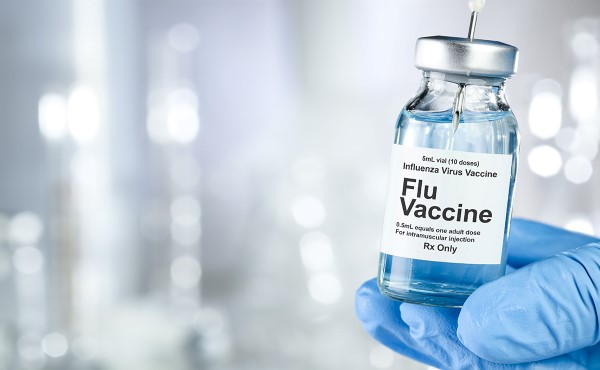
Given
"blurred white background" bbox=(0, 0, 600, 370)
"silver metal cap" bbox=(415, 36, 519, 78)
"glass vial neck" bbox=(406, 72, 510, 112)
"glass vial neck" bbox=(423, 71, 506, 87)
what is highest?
"silver metal cap" bbox=(415, 36, 519, 78)

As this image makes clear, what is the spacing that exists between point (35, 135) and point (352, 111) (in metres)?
0.86

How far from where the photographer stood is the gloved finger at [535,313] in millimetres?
Answer: 769

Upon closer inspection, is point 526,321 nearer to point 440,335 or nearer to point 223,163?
point 440,335

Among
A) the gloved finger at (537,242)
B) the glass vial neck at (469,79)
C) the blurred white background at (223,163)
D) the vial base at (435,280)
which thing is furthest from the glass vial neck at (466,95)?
the blurred white background at (223,163)

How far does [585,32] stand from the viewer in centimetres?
186

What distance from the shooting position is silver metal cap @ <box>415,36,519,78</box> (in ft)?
2.42

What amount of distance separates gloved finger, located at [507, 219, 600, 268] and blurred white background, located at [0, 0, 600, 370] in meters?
0.62

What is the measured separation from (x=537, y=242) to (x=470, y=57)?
13.4 inches

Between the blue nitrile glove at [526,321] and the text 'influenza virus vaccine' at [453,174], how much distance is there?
0.09 feet

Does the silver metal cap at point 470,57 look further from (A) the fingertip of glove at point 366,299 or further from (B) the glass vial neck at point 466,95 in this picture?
(A) the fingertip of glove at point 366,299

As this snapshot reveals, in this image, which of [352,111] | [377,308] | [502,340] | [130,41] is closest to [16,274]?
[130,41]

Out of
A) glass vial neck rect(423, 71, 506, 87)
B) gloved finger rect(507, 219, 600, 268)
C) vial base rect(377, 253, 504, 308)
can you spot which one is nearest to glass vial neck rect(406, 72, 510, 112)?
glass vial neck rect(423, 71, 506, 87)

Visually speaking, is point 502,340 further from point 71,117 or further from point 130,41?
point 130,41

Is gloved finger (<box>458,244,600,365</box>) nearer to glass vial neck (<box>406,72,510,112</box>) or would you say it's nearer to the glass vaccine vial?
the glass vaccine vial
